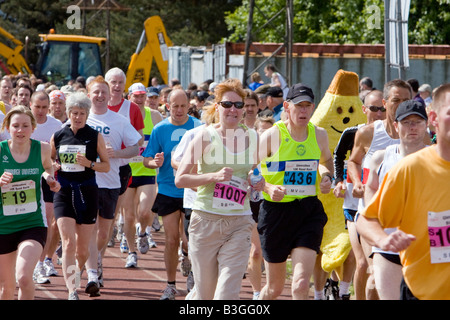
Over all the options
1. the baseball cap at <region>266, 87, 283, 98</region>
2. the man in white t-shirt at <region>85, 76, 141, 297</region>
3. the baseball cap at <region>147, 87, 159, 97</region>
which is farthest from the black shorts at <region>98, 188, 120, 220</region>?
the baseball cap at <region>147, 87, 159, 97</region>

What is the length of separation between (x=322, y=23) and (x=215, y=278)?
35.9m

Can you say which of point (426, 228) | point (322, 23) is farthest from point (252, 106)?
point (322, 23)

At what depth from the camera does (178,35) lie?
166 ft

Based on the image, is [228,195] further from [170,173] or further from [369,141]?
[170,173]

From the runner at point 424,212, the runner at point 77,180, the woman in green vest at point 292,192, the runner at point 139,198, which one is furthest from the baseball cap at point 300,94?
the runner at point 139,198

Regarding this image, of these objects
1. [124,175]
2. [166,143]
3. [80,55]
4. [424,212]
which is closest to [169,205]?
[166,143]

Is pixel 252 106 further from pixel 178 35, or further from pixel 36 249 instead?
pixel 178 35

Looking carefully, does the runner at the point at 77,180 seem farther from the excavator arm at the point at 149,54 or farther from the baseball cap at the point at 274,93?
the excavator arm at the point at 149,54

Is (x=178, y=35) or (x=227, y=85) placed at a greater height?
(x=178, y=35)

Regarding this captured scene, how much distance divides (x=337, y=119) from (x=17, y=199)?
10.7 feet

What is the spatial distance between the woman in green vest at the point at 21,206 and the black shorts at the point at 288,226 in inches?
69.0

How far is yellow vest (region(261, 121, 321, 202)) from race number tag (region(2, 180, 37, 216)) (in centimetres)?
184

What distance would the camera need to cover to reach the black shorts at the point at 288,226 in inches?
294

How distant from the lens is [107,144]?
9.70m
